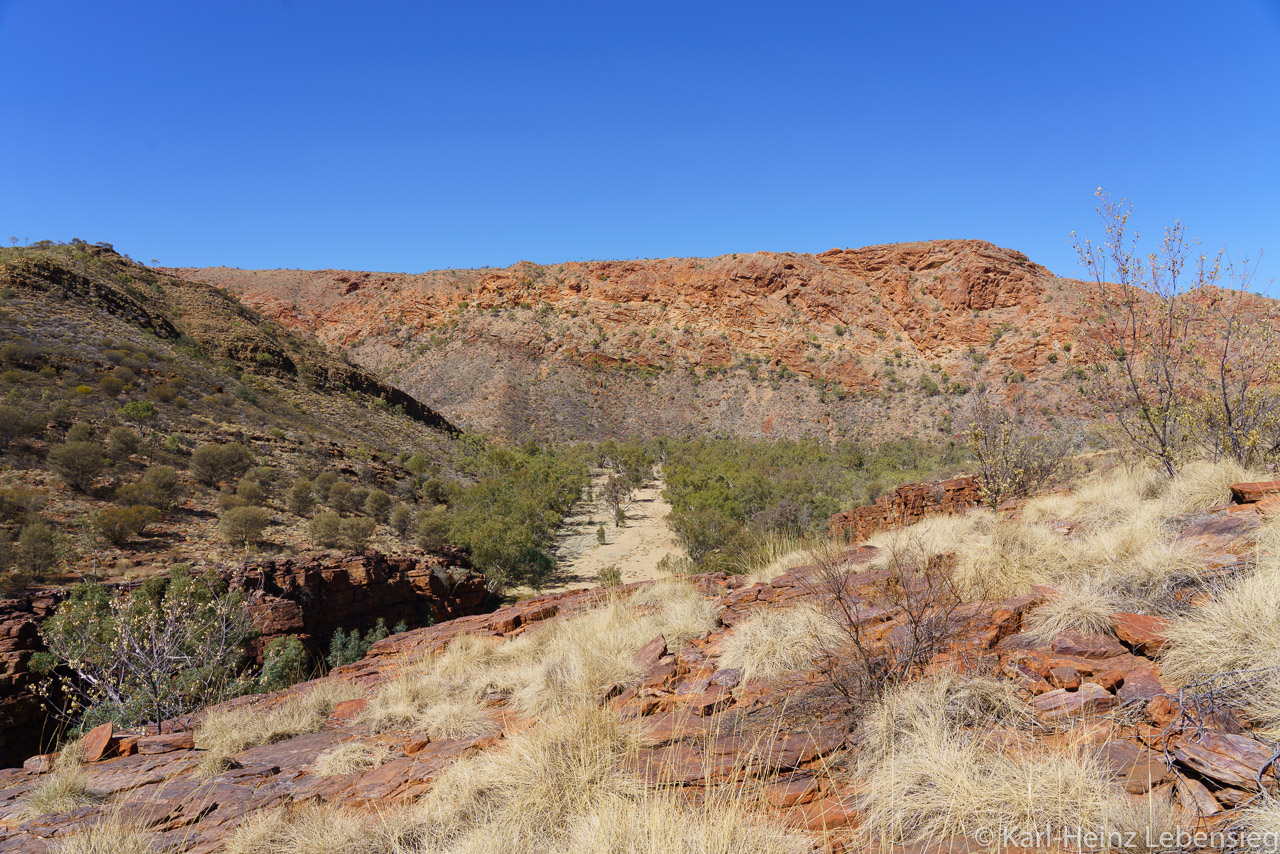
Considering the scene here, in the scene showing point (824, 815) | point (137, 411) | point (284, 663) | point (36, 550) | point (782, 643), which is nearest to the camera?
point (824, 815)

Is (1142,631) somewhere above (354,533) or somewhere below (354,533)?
above

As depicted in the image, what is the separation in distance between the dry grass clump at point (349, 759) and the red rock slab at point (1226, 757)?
13.4 ft

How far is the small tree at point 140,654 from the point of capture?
19.8 feet

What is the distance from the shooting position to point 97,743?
4258 mm

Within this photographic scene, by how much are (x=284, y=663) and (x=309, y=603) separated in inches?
77.7

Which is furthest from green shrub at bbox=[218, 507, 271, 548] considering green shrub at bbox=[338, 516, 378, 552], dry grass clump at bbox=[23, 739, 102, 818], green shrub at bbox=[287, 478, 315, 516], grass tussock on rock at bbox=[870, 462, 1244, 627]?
grass tussock on rock at bbox=[870, 462, 1244, 627]

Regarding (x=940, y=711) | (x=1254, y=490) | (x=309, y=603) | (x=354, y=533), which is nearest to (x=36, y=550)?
(x=309, y=603)

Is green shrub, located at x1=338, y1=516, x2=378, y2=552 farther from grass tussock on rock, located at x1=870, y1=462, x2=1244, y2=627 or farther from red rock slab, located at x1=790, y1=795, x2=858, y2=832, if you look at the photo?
red rock slab, located at x1=790, y1=795, x2=858, y2=832

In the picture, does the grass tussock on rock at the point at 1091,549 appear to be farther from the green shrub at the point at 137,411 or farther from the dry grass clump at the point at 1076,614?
the green shrub at the point at 137,411

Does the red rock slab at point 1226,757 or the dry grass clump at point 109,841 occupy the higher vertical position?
the red rock slab at point 1226,757

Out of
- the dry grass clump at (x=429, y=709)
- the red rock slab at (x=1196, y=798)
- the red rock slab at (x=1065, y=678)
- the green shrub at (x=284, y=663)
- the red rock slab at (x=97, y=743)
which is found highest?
the red rock slab at (x=1065, y=678)

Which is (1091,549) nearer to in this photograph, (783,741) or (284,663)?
(783,741)

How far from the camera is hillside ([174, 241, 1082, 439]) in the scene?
47.5 metres

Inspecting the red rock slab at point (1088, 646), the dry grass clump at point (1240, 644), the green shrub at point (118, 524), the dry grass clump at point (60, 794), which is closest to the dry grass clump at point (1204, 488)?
the dry grass clump at point (1240, 644)
